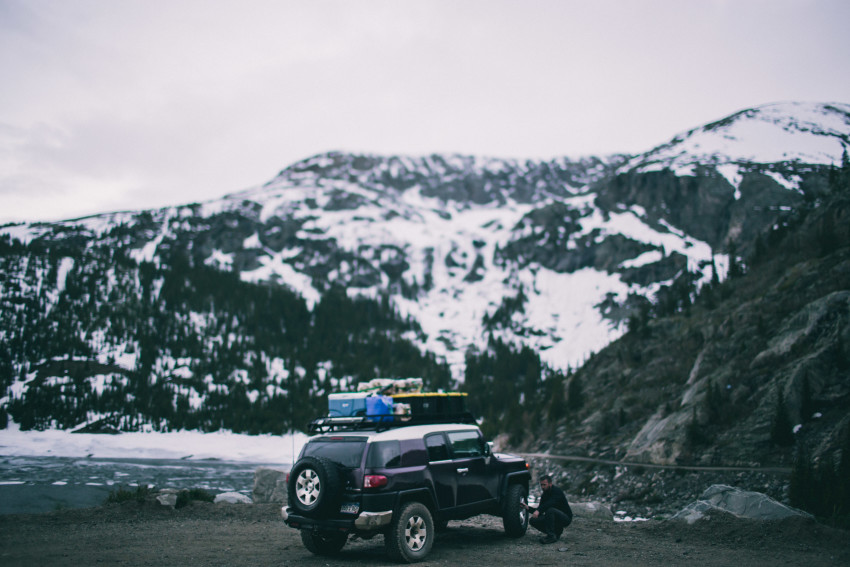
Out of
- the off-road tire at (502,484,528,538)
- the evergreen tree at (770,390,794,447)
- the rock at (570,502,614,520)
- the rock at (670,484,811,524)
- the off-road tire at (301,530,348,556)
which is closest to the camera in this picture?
the off-road tire at (301,530,348,556)

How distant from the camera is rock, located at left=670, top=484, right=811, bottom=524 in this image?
1498cm

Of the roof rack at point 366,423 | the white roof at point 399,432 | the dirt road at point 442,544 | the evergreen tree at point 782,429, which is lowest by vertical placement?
the dirt road at point 442,544

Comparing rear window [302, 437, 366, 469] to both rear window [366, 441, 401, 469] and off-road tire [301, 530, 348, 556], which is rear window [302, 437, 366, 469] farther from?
off-road tire [301, 530, 348, 556]

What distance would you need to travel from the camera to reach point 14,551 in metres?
12.5

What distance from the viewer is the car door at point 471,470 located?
12695mm

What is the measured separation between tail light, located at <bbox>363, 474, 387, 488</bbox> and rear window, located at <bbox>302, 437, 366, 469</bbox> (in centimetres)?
34

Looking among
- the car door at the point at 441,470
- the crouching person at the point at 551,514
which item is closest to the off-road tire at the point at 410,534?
the car door at the point at 441,470

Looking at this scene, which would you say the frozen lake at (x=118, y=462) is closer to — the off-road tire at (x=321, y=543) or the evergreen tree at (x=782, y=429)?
the off-road tire at (x=321, y=543)

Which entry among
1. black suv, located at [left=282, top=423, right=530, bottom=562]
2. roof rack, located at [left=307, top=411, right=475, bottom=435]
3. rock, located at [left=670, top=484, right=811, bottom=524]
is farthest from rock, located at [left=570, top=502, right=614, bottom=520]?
roof rack, located at [left=307, top=411, right=475, bottom=435]

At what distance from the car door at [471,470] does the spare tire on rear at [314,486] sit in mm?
2939

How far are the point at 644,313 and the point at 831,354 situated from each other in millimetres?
32292

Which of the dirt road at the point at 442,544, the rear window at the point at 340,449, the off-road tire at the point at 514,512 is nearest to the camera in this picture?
the rear window at the point at 340,449

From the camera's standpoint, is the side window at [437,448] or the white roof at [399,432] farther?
the side window at [437,448]

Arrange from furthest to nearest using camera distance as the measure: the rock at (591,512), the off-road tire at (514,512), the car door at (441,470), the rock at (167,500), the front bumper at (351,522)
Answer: the rock at (591,512), the rock at (167,500), the off-road tire at (514,512), the car door at (441,470), the front bumper at (351,522)
